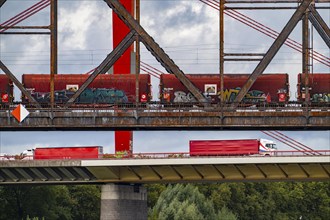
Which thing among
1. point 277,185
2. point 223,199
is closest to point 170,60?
point 223,199

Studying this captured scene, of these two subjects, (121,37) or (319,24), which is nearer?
(319,24)

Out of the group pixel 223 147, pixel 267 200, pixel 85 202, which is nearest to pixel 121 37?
pixel 223 147

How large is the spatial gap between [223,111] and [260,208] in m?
74.5

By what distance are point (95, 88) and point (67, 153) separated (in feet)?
39.5

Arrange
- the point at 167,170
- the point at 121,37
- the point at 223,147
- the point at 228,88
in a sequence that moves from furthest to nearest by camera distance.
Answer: the point at 121,37 < the point at 228,88 < the point at 167,170 < the point at 223,147

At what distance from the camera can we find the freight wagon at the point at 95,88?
113062 millimetres

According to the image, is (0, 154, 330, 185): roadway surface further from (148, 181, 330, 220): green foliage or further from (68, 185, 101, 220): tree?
(148, 181, 330, 220): green foliage

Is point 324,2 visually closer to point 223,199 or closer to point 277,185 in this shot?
point 223,199

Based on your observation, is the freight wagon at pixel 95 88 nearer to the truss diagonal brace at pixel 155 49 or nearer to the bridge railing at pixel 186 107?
the bridge railing at pixel 186 107

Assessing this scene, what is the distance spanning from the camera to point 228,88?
113625mm

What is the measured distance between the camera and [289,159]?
318ft

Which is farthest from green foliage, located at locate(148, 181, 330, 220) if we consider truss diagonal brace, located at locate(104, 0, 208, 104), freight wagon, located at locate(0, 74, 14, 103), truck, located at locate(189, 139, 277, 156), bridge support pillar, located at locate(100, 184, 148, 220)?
truck, located at locate(189, 139, 277, 156)

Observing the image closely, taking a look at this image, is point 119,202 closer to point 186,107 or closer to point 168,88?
point 186,107

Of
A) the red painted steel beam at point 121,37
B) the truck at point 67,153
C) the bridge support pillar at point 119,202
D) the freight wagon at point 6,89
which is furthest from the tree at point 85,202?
the truck at point 67,153
